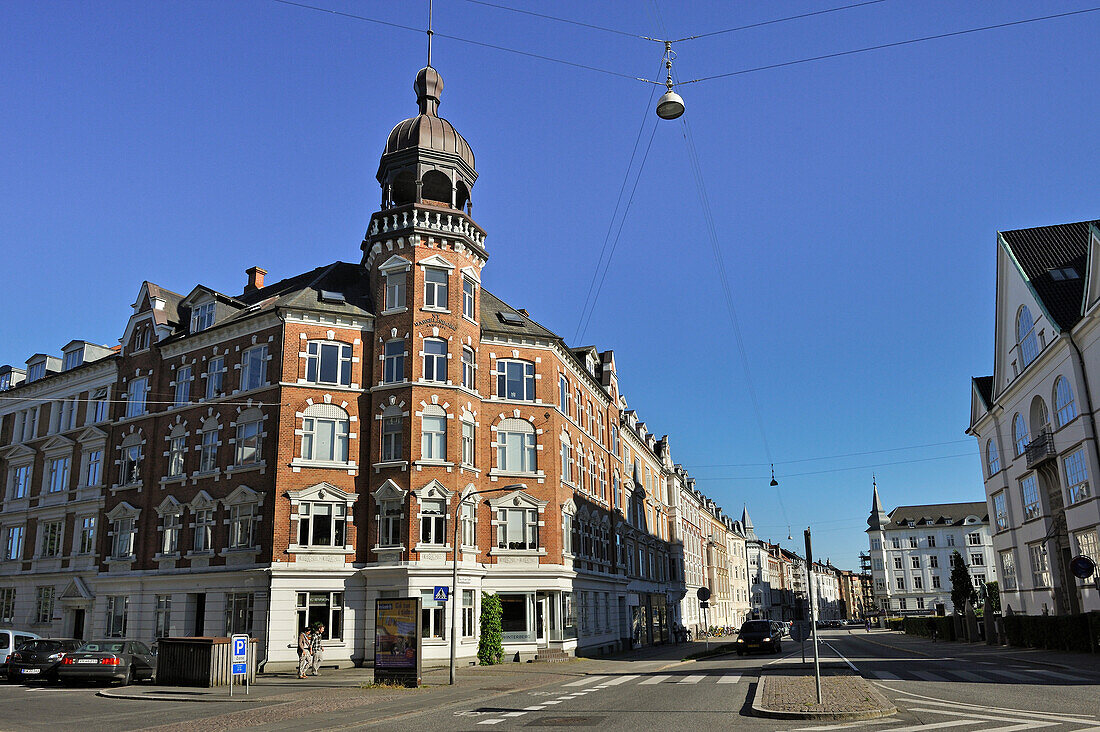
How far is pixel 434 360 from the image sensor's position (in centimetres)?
3534

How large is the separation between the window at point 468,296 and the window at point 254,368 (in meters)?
9.18

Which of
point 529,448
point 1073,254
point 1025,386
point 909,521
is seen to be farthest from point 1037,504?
point 909,521

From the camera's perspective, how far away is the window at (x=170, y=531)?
37062 millimetres

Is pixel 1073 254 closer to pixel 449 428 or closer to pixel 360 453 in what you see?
pixel 449 428

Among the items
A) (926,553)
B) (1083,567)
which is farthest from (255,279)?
(926,553)

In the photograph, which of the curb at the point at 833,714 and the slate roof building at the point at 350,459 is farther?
the slate roof building at the point at 350,459

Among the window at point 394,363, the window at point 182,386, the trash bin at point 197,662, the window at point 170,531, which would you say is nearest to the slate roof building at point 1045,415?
the window at point 394,363

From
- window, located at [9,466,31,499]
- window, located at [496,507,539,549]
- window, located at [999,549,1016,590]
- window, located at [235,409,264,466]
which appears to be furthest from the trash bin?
window, located at [999,549,1016,590]

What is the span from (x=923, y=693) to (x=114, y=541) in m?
37.1

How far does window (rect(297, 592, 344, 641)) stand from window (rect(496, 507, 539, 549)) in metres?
7.53

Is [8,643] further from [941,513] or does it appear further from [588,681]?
[941,513]

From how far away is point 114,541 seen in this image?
39.9 meters

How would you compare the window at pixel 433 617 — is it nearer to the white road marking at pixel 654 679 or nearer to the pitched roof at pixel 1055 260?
the white road marking at pixel 654 679

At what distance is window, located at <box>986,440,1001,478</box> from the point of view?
49.1 m
